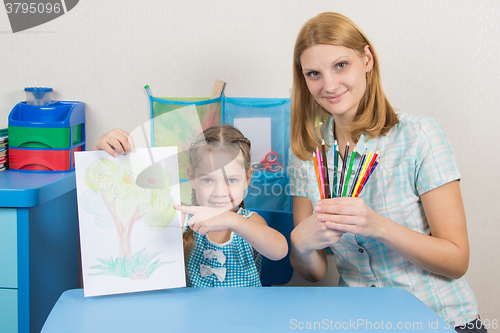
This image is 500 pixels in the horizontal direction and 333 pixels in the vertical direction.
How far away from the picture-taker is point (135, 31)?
1.27 meters

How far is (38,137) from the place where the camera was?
46.0 inches

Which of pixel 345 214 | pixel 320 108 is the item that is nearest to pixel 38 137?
pixel 320 108

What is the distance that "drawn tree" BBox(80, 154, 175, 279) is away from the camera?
2.22 ft

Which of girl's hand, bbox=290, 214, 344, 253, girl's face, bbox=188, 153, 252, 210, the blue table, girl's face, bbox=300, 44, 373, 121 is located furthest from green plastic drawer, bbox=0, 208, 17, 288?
girl's face, bbox=300, 44, 373, 121

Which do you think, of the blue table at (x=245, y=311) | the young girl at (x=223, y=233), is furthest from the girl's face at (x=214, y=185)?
the blue table at (x=245, y=311)

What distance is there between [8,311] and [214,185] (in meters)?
0.63

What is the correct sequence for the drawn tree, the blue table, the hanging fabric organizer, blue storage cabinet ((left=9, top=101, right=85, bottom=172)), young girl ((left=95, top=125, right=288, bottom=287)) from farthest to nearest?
the hanging fabric organizer
blue storage cabinet ((left=9, top=101, right=85, bottom=172))
young girl ((left=95, top=125, right=288, bottom=287))
the drawn tree
the blue table

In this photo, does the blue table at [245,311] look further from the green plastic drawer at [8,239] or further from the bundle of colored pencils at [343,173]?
the green plastic drawer at [8,239]

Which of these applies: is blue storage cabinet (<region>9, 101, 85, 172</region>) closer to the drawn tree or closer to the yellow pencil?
the drawn tree

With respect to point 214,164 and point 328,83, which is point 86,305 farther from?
point 328,83

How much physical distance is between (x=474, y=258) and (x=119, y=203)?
1.30 m

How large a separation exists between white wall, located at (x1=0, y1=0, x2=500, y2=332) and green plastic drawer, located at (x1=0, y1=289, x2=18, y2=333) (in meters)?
0.56

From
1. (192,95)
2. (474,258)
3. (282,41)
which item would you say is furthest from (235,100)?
(474,258)

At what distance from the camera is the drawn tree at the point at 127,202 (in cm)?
68
